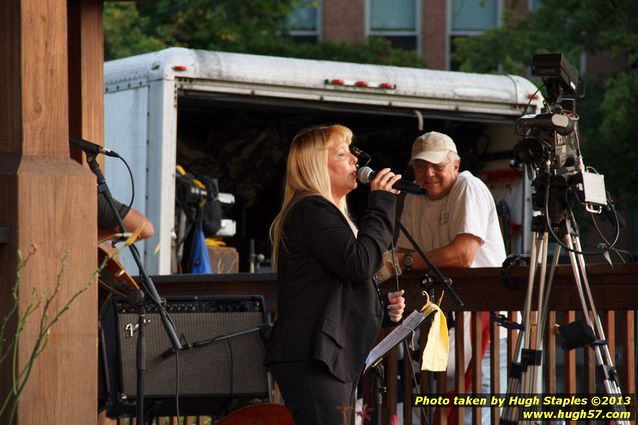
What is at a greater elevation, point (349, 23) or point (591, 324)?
point (349, 23)

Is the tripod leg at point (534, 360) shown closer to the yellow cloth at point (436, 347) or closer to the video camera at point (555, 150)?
the video camera at point (555, 150)

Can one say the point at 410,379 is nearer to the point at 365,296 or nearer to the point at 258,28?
the point at 365,296

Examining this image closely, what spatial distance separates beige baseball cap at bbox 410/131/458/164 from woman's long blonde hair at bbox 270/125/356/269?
1714 mm

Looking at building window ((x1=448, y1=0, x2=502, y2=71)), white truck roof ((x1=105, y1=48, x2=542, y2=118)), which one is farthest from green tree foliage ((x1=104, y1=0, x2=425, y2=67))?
white truck roof ((x1=105, y1=48, x2=542, y2=118))

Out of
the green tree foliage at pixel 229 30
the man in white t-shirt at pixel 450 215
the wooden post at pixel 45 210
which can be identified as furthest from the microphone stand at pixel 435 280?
the green tree foliage at pixel 229 30

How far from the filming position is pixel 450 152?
6.68 m

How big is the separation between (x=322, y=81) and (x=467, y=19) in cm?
1574

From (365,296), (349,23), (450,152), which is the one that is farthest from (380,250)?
(349,23)

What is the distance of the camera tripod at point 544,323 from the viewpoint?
4891mm

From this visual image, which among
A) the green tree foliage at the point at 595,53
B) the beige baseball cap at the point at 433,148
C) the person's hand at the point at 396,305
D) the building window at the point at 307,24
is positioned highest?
the building window at the point at 307,24

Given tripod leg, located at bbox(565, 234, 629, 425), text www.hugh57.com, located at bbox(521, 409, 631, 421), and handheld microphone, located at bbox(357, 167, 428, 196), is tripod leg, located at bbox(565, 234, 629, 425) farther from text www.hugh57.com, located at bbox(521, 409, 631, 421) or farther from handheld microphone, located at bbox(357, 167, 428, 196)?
handheld microphone, located at bbox(357, 167, 428, 196)

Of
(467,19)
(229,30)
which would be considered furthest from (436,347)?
(467,19)

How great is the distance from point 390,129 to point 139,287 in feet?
22.7

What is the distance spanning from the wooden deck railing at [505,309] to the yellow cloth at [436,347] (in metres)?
0.51
